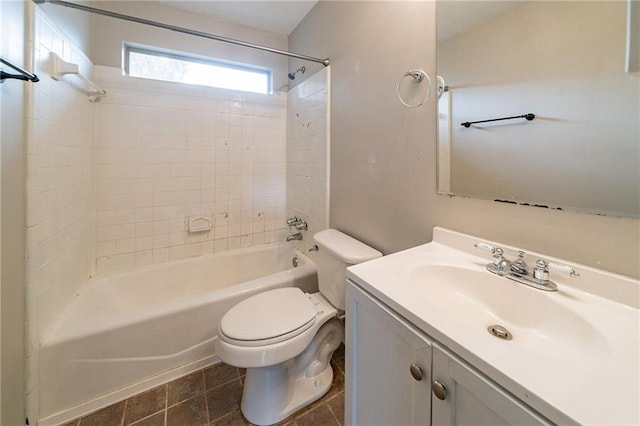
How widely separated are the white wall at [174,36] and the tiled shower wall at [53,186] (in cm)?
23

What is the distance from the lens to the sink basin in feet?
1.99

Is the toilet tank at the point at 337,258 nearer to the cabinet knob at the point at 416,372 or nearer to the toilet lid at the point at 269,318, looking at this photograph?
the toilet lid at the point at 269,318

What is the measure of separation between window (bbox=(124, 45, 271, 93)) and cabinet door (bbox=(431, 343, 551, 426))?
239cm

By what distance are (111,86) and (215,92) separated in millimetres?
690

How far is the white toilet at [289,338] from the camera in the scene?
1.10 metres

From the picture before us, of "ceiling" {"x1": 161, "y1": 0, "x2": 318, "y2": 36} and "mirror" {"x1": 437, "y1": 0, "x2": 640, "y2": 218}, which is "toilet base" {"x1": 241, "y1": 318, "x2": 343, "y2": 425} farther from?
"ceiling" {"x1": 161, "y1": 0, "x2": 318, "y2": 36}

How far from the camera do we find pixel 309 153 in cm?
201

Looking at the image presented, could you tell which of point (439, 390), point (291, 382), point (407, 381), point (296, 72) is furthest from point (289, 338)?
point (296, 72)

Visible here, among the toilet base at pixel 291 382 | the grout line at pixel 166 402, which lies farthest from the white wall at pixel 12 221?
the toilet base at pixel 291 382

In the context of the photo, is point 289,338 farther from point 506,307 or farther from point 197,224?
point 197,224

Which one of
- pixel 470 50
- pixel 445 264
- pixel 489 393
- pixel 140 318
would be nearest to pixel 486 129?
pixel 470 50

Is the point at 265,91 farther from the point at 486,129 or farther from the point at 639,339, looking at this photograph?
the point at 639,339

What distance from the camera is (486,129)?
93 cm

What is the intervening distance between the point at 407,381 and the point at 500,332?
296 millimetres
